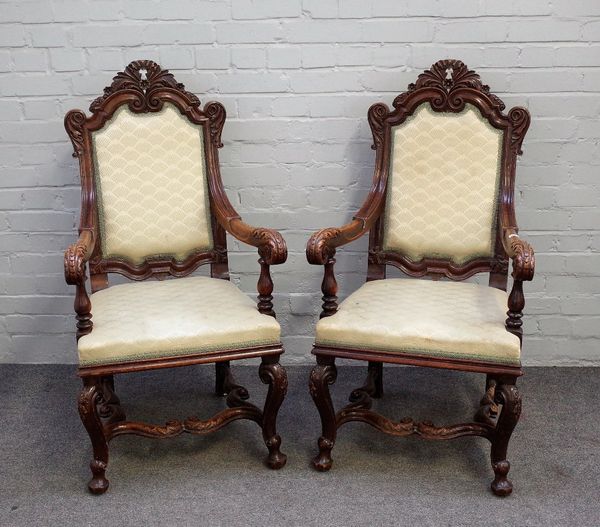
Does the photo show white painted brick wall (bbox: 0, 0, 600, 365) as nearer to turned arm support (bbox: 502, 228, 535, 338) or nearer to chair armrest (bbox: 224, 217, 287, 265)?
chair armrest (bbox: 224, 217, 287, 265)

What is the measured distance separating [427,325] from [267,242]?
0.55 m

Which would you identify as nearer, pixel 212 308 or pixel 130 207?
pixel 212 308

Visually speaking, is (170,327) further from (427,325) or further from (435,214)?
(435,214)

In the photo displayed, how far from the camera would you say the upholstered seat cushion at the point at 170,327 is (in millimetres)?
2182

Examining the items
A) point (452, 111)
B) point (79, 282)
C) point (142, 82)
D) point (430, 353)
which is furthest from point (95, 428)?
point (452, 111)

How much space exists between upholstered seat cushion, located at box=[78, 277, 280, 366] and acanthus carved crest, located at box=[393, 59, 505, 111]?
0.94 metres

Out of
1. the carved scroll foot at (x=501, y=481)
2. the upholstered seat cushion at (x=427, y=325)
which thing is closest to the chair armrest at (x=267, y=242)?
the upholstered seat cushion at (x=427, y=325)

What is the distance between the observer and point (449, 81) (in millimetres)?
2604

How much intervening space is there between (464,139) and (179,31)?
3.73ft

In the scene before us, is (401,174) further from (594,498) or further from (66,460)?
(66,460)

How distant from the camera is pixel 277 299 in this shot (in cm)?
312

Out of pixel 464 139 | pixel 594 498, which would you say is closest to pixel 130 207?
pixel 464 139

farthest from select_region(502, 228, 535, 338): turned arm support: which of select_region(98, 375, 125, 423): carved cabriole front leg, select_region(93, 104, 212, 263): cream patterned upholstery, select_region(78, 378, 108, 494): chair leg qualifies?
select_region(98, 375, 125, 423): carved cabriole front leg

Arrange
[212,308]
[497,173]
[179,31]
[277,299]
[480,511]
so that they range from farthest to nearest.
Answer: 1. [277,299]
2. [179,31]
3. [497,173]
4. [212,308]
5. [480,511]
